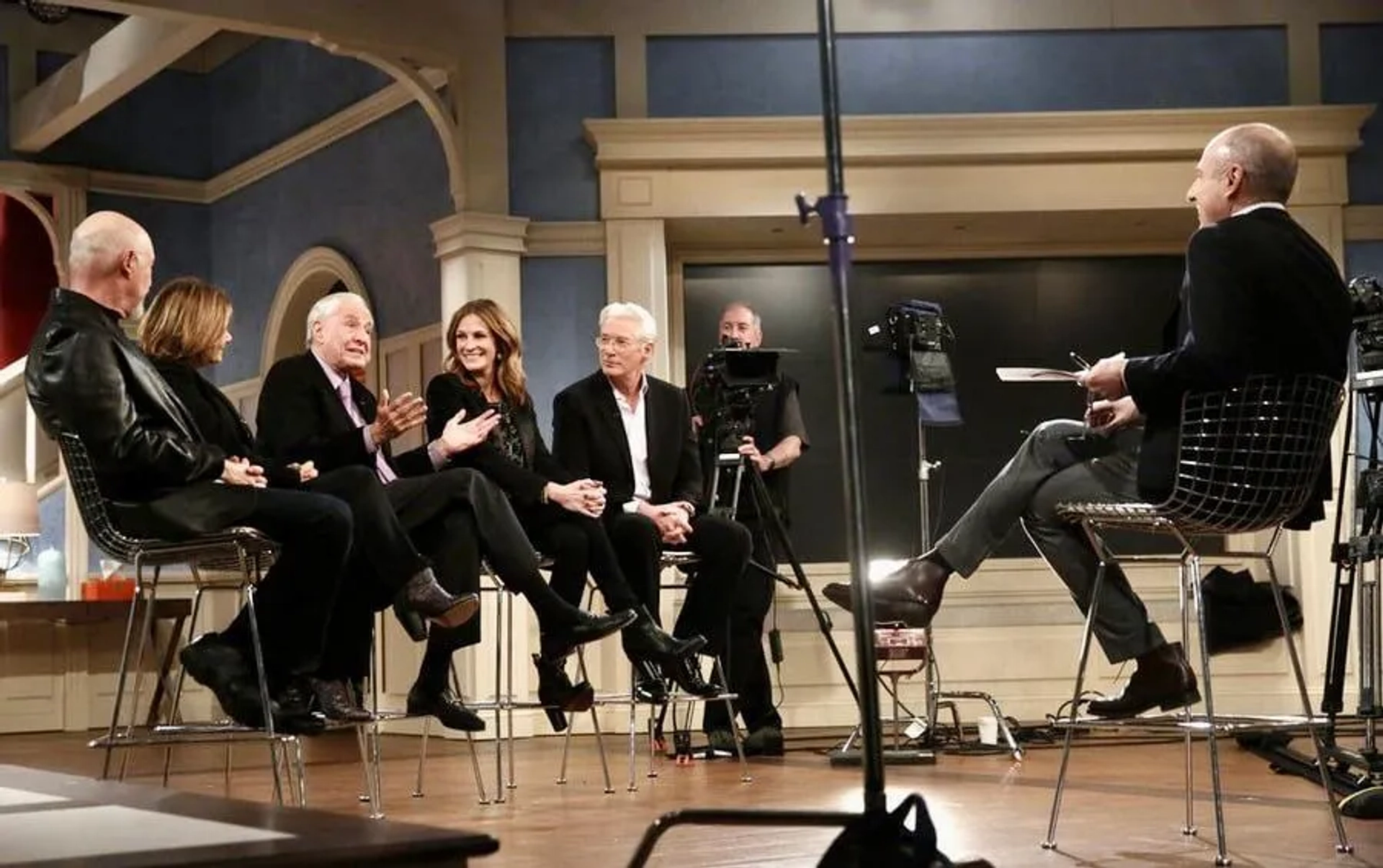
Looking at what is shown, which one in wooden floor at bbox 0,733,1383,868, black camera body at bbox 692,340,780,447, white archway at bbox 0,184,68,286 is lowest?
wooden floor at bbox 0,733,1383,868

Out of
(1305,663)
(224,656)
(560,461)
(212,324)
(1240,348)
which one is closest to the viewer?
(1240,348)

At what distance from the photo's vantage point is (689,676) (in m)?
4.76

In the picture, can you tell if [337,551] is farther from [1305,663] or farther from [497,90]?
[1305,663]

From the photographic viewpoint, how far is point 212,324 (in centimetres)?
415

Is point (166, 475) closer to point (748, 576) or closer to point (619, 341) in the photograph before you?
point (619, 341)

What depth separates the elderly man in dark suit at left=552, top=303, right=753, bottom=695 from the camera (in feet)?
16.8

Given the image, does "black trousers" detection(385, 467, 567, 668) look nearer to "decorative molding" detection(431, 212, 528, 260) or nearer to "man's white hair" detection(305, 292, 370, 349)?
"man's white hair" detection(305, 292, 370, 349)

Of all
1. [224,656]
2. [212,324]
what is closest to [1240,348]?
[224,656]

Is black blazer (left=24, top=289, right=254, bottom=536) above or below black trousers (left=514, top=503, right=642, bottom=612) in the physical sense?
above

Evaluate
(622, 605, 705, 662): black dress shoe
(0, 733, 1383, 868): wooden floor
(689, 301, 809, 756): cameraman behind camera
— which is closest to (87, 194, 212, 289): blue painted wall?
(0, 733, 1383, 868): wooden floor

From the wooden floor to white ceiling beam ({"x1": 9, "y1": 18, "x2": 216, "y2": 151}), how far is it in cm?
344

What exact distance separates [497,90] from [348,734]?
2651 mm

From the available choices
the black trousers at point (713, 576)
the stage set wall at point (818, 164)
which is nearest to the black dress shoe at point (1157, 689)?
the black trousers at point (713, 576)

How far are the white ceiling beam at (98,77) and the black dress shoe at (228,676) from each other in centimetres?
471
